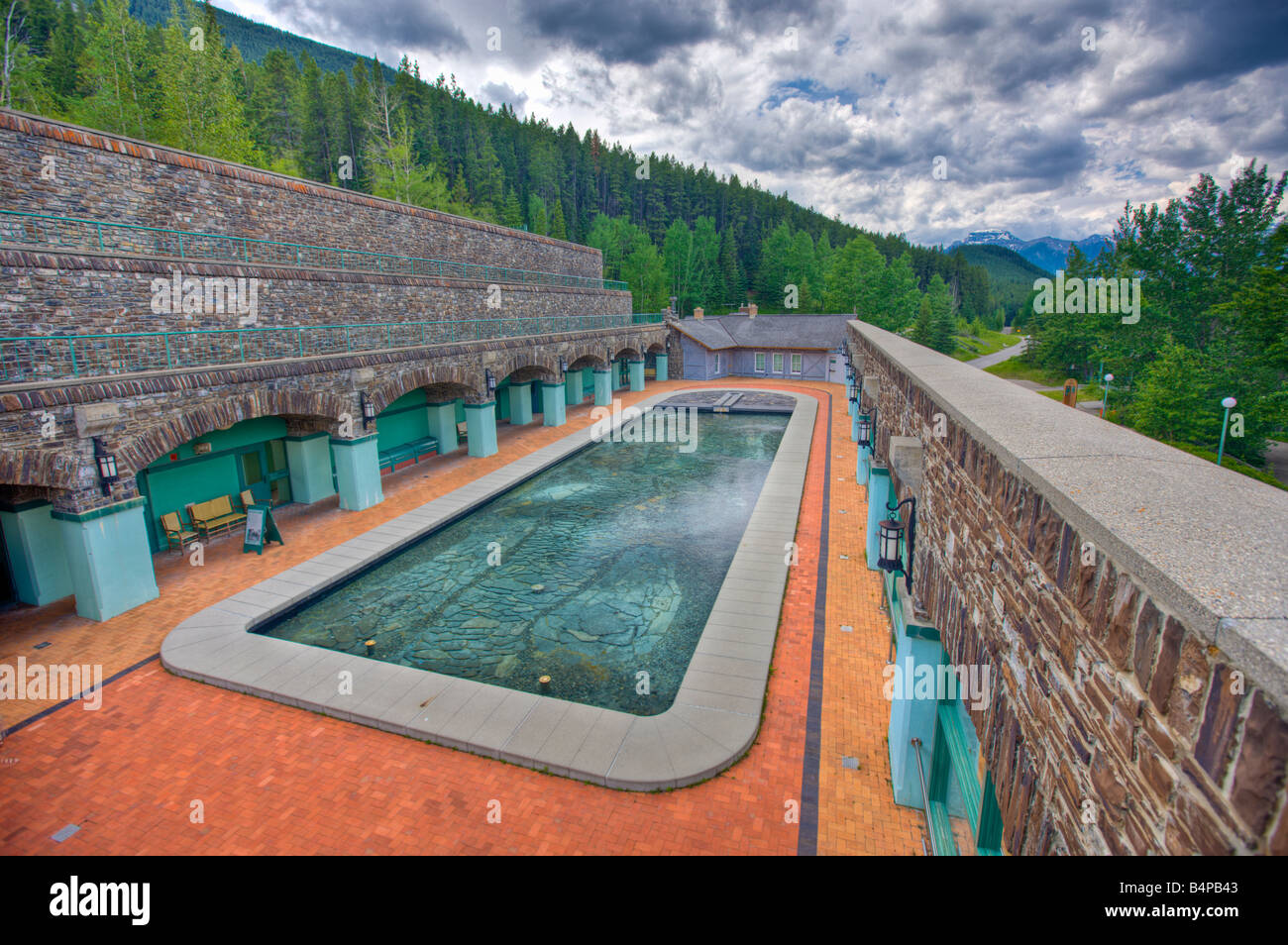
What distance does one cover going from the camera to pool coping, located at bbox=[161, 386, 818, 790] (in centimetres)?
802

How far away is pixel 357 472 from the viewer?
58.1 feet

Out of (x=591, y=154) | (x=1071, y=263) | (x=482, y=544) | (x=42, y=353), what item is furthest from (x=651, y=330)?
(x=591, y=154)

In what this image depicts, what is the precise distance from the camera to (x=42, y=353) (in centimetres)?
1112

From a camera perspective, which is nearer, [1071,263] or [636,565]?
[636,565]

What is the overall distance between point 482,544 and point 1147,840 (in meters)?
15.2

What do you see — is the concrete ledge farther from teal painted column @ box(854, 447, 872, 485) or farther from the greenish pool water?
teal painted column @ box(854, 447, 872, 485)

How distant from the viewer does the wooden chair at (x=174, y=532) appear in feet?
48.7

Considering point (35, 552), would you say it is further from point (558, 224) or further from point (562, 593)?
point (558, 224)

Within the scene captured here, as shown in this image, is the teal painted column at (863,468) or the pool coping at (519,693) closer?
the pool coping at (519,693)

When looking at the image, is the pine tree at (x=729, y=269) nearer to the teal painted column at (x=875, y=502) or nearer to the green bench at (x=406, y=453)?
the green bench at (x=406, y=453)

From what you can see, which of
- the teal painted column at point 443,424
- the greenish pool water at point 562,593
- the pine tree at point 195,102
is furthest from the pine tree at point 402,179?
the greenish pool water at point 562,593

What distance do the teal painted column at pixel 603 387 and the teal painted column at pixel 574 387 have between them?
1.04 meters

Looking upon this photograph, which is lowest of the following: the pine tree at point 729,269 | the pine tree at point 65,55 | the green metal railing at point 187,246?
the green metal railing at point 187,246
